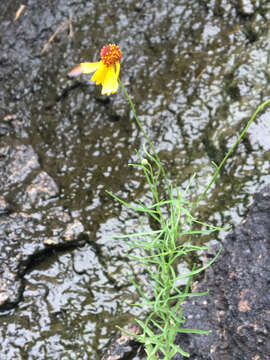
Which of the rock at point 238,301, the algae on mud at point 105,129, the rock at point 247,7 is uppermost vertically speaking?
the rock at point 247,7

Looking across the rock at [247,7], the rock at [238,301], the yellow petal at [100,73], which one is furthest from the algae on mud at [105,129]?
the yellow petal at [100,73]

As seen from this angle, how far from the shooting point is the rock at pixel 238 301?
58.9 inches

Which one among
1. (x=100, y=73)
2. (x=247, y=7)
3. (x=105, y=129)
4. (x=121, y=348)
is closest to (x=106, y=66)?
(x=100, y=73)

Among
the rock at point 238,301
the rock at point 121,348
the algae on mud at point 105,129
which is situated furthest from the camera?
the algae on mud at point 105,129

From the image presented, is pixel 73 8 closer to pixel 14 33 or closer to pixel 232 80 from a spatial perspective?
pixel 14 33

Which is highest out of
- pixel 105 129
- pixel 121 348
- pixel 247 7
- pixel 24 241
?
pixel 247 7

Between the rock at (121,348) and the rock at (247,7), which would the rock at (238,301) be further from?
the rock at (247,7)

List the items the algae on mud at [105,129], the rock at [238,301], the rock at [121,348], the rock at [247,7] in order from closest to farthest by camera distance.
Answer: the rock at [238,301] → the rock at [121,348] → the algae on mud at [105,129] → the rock at [247,7]

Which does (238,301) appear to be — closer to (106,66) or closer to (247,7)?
(106,66)

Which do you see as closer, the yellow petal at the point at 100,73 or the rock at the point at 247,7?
the yellow petal at the point at 100,73

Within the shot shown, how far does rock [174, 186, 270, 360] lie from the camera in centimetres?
150

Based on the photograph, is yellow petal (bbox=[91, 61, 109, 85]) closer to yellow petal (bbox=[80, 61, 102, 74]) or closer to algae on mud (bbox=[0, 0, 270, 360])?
yellow petal (bbox=[80, 61, 102, 74])

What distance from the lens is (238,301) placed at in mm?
1577

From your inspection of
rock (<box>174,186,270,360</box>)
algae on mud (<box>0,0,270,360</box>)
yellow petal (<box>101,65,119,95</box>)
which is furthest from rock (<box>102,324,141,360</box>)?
yellow petal (<box>101,65,119,95</box>)
